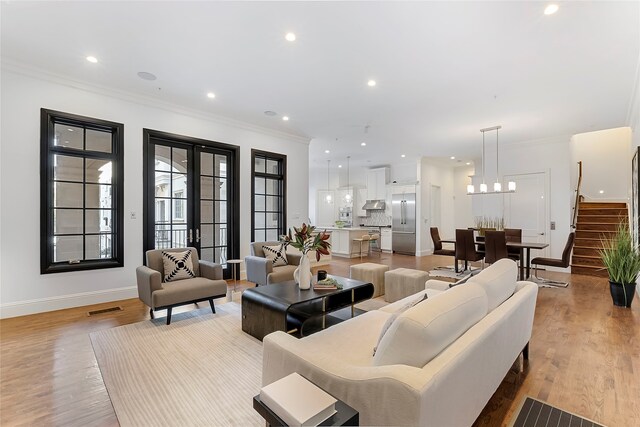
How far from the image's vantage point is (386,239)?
10.4 m

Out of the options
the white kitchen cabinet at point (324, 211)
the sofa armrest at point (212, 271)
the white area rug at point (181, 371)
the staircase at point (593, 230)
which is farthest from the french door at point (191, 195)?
the staircase at point (593, 230)

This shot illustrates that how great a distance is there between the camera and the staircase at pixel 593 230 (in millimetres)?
6633

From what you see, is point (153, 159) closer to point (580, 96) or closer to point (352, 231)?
point (352, 231)

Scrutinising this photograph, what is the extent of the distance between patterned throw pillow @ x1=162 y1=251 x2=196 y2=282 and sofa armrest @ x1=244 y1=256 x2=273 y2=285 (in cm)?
94

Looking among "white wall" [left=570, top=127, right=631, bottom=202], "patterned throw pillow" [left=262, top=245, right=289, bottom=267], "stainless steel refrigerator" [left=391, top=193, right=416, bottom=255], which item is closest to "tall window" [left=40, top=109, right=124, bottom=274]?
"patterned throw pillow" [left=262, top=245, right=289, bottom=267]

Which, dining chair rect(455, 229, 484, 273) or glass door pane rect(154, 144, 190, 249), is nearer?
glass door pane rect(154, 144, 190, 249)

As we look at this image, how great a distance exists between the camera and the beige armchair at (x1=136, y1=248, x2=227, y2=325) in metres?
3.38

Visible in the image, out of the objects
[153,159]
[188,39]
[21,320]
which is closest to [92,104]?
[153,159]

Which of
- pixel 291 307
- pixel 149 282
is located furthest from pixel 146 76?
pixel 291 307

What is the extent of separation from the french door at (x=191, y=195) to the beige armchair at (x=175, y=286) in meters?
1.19

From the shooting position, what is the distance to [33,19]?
290cm

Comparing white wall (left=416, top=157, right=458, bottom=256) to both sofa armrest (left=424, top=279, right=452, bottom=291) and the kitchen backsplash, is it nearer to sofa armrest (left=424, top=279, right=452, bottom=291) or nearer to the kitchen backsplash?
the kitchen backsplash

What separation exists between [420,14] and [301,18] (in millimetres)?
1103

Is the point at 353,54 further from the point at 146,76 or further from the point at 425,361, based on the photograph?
the point at 425,361
